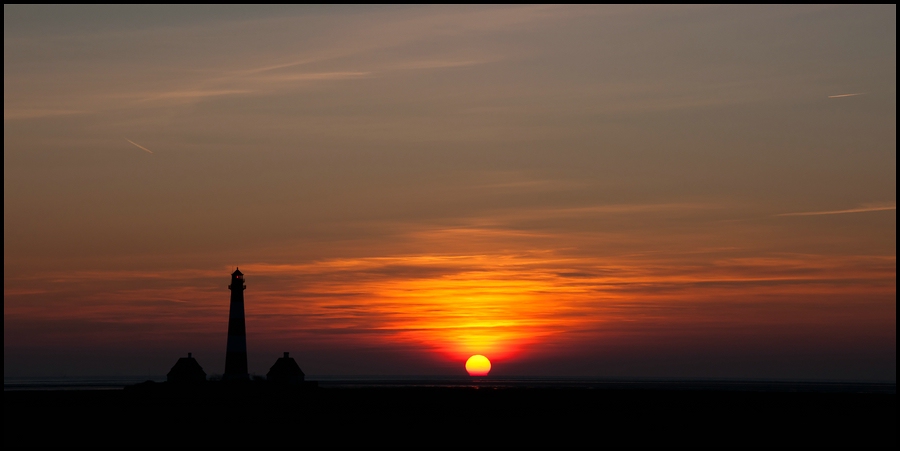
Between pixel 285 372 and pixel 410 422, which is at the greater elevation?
pixel 285 372

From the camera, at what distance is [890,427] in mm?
47781

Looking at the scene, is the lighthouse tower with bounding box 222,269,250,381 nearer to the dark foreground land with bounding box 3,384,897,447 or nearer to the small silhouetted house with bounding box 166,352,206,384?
the dark foreground land with bounding box 3,384,897,447

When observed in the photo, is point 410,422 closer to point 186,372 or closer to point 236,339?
point 236,339

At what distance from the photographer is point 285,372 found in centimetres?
7519

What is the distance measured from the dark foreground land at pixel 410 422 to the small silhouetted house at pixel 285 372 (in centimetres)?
307

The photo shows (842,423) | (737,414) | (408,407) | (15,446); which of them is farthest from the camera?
(408,407)

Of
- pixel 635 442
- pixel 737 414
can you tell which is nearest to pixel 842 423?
pixel 737 414

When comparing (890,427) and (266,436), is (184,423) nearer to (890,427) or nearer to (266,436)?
(266,436)

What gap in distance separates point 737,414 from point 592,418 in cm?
1029

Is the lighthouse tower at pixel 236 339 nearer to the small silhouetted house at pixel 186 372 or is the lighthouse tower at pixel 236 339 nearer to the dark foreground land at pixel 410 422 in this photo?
the dark foreground land at pixel 410 422

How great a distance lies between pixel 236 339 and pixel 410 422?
23023 millimetres

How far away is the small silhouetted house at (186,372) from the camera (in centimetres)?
A: 7281

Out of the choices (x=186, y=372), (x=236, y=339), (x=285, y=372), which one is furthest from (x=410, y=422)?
(x=186, y=372)

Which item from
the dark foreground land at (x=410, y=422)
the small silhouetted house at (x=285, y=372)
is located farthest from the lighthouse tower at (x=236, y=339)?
the small silhouetted house at (x=285, y=372)
